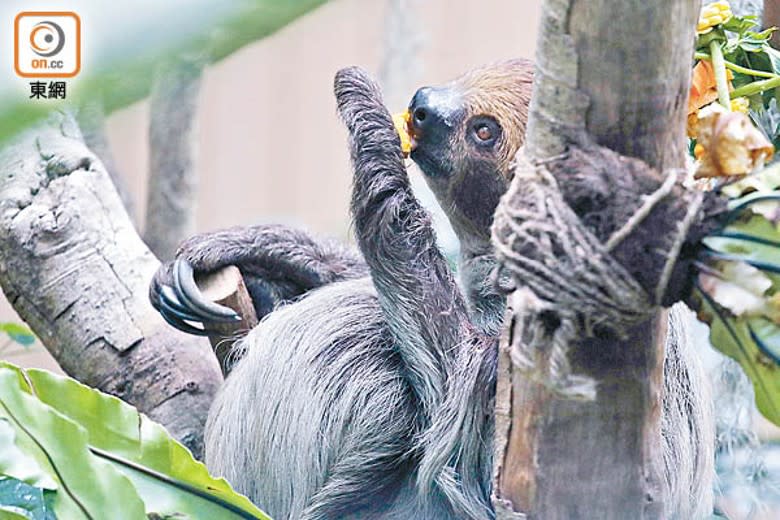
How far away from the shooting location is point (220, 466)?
7.15ft

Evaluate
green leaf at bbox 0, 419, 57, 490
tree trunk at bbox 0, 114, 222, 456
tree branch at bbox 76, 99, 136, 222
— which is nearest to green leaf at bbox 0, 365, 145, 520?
green leaf at bbox 0, 419, 57, 490

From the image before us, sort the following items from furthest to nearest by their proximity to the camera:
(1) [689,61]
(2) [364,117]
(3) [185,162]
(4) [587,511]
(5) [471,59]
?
1. (5) [471,59]
2. (3) [185,162]
3. (2) [364,117]
4. (4) [587,511]
5. (1) [689,61]

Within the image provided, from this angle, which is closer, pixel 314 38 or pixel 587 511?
pixel 587 511

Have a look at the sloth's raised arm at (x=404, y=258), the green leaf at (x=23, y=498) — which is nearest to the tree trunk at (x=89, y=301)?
the green leaf at (x=23, y=498)

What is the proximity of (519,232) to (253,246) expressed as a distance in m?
1.53

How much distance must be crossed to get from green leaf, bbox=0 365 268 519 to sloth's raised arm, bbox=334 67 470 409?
51 centimetres

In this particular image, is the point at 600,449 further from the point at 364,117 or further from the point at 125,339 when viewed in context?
the point at 125,339

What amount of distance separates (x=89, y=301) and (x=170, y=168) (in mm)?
1708

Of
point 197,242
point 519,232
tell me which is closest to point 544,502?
point 519,232

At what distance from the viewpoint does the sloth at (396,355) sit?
5.72 ft

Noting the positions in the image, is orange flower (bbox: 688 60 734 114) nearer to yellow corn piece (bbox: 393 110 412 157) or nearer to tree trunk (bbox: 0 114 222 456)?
yellow corn piece (bbox: 393 110 412 157)

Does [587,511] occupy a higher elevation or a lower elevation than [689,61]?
lower

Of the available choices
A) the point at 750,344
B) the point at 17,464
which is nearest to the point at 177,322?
the point at 17,464

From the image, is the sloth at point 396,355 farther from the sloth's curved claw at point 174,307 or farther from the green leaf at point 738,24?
the green leaf at point 738,24
